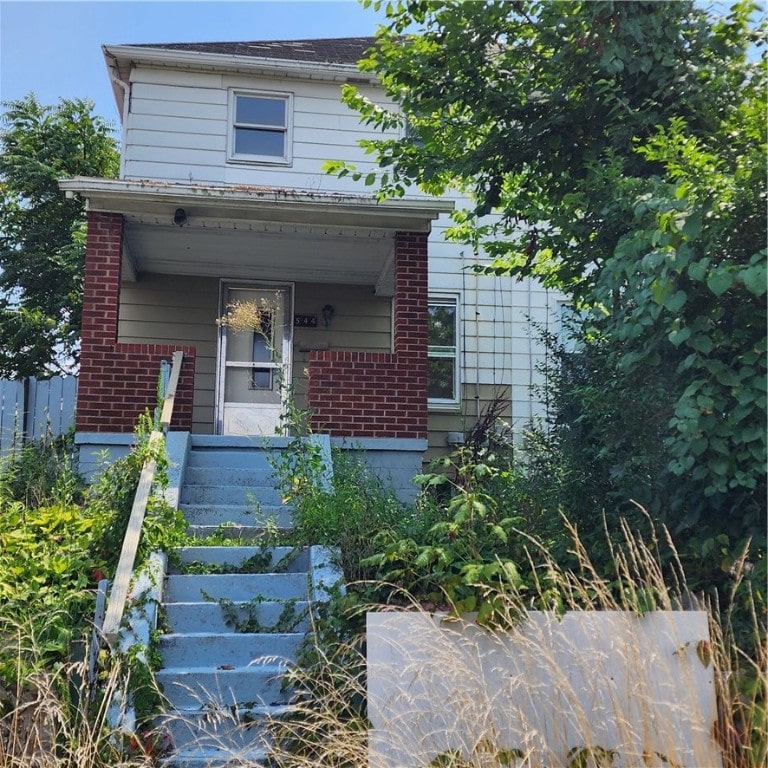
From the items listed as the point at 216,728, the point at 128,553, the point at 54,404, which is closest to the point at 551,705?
the point at 216,728

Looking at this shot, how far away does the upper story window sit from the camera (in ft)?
37.4

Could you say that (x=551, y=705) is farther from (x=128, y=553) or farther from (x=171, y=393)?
(x=171, y=393)

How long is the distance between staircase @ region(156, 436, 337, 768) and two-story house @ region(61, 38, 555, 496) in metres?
2.22

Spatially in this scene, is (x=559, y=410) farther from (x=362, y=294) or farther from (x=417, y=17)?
(x=362, y=294)

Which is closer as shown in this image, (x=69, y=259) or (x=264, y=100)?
(x=264, y=100)

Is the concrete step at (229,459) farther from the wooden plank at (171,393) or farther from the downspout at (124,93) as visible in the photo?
the downspout at (124,93)

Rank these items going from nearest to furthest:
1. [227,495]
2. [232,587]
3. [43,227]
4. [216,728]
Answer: [216,728] < [232,587] < [227,495] < [43,227]

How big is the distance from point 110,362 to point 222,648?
4.26 meters

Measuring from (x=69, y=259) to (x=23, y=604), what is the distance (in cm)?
1117

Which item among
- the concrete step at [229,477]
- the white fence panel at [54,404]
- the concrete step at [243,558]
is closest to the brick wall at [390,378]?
the concrete step at [229,477]

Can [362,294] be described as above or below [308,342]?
above

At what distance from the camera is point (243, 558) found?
5742 millimetres

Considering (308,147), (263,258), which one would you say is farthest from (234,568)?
(308,147)

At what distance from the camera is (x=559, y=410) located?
24.1ft
